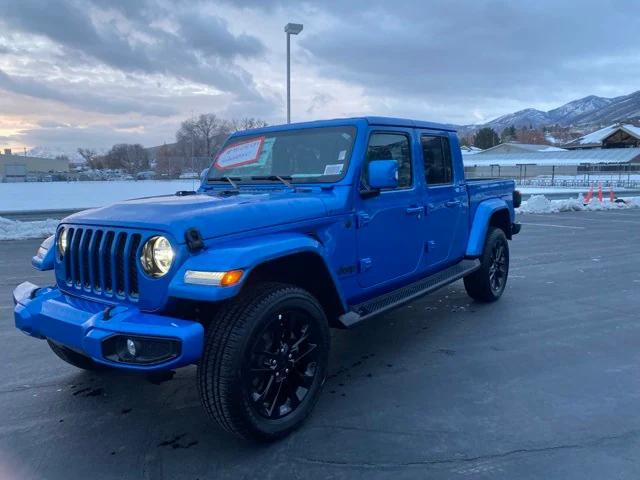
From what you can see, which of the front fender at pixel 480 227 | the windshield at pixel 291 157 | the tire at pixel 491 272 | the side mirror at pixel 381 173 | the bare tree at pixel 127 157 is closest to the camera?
the side mirror at pixel 381 173

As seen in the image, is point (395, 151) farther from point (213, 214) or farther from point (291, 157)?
point (213, 214)

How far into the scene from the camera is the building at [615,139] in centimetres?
6912

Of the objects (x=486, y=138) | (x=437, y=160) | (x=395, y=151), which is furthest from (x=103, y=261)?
(x=486, y=138)

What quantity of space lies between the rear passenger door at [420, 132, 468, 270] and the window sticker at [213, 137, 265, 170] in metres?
1.49

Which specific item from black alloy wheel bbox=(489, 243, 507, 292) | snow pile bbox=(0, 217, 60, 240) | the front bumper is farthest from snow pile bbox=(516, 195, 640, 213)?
the front bumper

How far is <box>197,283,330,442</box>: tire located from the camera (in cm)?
279

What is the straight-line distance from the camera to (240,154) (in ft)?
15.1

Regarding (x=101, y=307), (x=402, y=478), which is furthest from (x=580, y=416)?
(x=101, y=307)

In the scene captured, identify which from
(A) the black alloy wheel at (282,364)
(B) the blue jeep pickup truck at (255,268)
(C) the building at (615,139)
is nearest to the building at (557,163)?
(C) the building at (615,139)

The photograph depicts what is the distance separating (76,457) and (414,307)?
388 centimetres

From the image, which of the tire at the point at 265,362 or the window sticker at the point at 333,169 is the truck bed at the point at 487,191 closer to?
the window sticker at the point at 333,169

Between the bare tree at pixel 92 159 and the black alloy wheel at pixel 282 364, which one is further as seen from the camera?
the bare tree at pixel 92 159

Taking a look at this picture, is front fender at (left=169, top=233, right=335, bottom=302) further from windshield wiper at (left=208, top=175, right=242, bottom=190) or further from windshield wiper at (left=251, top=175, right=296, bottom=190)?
windshield wiper at (left=208, top=175, right=242, bottom=190)

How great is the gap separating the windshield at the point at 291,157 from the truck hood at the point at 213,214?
1.41ft
